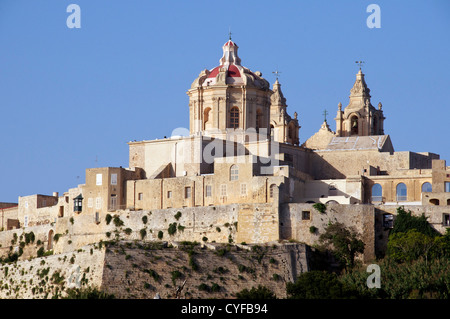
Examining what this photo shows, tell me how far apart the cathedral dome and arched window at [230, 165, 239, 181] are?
7.04m

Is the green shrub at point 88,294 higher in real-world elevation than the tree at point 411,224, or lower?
lower

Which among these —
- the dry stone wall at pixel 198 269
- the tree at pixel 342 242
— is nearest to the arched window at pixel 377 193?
the tree at pixel 342 242

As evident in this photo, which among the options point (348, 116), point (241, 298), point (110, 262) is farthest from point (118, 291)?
point (348, 116)

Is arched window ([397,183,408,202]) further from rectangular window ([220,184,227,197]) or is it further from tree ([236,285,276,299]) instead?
tree ([236,285,276,299])

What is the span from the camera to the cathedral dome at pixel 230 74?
70.1 metres

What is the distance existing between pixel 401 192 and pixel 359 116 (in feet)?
39.8

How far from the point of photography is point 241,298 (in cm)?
5503

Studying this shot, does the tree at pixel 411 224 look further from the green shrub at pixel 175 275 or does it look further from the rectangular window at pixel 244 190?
the green shrub at pixel 175 275

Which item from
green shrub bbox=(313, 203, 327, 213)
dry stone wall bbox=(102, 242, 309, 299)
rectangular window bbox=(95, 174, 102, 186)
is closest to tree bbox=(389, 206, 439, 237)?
green shrub bbox=(313, 203, 327, 213)

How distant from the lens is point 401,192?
2591 inches

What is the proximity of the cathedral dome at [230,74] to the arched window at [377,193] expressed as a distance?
870 centimetres

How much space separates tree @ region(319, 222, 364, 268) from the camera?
60781 mm
